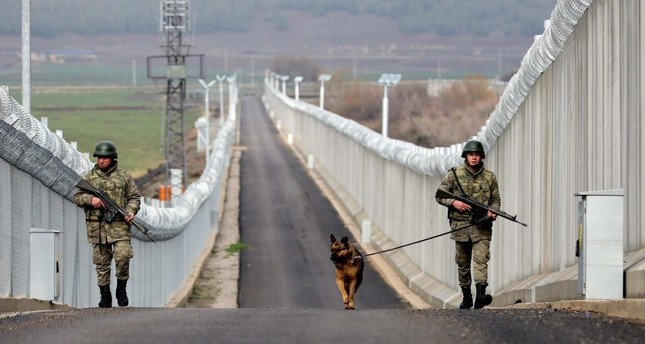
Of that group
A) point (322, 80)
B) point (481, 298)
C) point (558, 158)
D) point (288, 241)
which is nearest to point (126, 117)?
point (322, 80)

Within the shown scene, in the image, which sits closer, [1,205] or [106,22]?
[1,205]

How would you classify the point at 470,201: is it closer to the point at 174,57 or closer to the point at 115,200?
the point at 115,200

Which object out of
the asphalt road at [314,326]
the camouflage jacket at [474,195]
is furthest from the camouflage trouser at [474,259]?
the asphalt road at [314,326]

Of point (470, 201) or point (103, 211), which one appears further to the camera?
point (103, 211)

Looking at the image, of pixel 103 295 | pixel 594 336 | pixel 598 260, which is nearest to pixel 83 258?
pixel 103 295

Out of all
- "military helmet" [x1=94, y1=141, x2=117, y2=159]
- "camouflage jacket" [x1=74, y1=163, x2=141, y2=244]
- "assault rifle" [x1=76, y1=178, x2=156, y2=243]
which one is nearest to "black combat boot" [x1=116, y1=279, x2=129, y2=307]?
"camouflage jacket" [x1=74, y1=163, x2=141, y2=244]

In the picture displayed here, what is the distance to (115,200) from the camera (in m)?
17.4

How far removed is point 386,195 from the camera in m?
46.4

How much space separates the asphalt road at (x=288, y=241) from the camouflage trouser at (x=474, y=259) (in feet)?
50.5

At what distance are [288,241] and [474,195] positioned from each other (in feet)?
112

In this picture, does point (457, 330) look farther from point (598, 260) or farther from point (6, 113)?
point (6, 113)

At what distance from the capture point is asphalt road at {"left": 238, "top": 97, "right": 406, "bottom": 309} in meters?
36.4

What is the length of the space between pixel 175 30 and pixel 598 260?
74.4m

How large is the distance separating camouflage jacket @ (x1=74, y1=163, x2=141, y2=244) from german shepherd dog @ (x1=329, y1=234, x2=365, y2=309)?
9.65 ft
